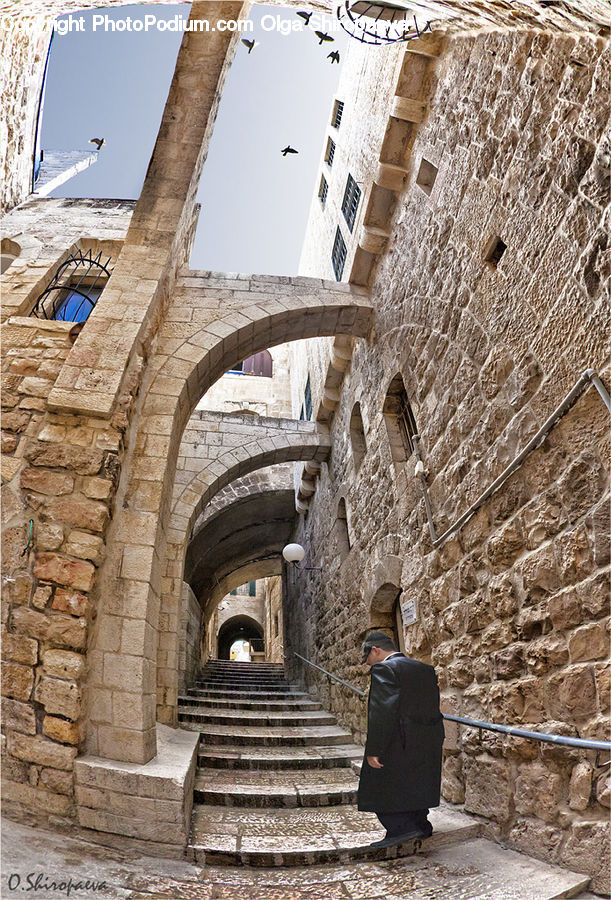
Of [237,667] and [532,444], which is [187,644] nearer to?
[237,667]

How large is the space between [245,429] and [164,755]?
6.02 meters

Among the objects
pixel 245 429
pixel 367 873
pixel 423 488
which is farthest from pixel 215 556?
pixel 367 873

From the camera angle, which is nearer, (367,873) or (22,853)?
(22,853)

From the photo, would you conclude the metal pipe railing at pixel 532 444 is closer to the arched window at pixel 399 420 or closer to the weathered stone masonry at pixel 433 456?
the weathered stone masonry at pixel 433 456

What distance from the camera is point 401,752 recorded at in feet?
8.46

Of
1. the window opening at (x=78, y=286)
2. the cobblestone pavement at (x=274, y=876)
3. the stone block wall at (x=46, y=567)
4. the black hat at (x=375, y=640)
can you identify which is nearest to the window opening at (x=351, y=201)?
the window opening at (x=78, y=286)

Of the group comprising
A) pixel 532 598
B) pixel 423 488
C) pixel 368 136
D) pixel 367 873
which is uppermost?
pixel 368 136

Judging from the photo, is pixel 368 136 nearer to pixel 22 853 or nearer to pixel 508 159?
pixel 508 159

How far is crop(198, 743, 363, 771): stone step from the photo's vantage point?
177 inches

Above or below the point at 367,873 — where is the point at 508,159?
above

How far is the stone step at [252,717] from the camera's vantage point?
6004 millimetres

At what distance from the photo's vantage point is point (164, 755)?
3367mm

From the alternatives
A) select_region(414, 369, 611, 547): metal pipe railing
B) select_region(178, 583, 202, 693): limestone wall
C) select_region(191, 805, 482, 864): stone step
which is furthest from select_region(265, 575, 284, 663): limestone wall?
select_region(414, 369, 611, 547): metal pipe railing

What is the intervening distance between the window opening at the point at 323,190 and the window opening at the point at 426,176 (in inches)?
219
